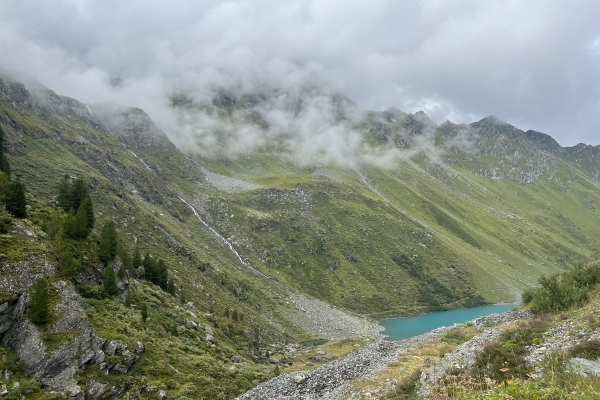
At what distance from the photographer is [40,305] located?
24734 mm

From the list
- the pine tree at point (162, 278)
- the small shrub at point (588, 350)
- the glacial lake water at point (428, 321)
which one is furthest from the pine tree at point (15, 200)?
the glacial lake water at point (428, 321)

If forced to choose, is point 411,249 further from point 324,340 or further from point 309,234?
point 324,340

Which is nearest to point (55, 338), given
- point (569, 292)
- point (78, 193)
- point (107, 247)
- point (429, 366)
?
point (107, 247)

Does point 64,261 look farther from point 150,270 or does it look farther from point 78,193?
point 150,270

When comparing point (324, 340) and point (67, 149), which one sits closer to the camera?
point (324, 340)

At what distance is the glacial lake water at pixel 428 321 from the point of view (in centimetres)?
11843

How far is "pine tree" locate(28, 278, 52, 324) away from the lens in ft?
80.4

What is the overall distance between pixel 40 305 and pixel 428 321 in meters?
143

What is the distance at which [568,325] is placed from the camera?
18297mm

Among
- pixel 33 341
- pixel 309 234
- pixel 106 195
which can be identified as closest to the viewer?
pixel 33 341

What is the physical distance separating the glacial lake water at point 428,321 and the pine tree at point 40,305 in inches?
3931

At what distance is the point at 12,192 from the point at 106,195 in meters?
89.6

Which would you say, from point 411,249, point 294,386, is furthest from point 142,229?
point 411,249

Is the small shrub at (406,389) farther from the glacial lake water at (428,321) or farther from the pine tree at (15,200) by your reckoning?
the glacial lake water at (428,321)
